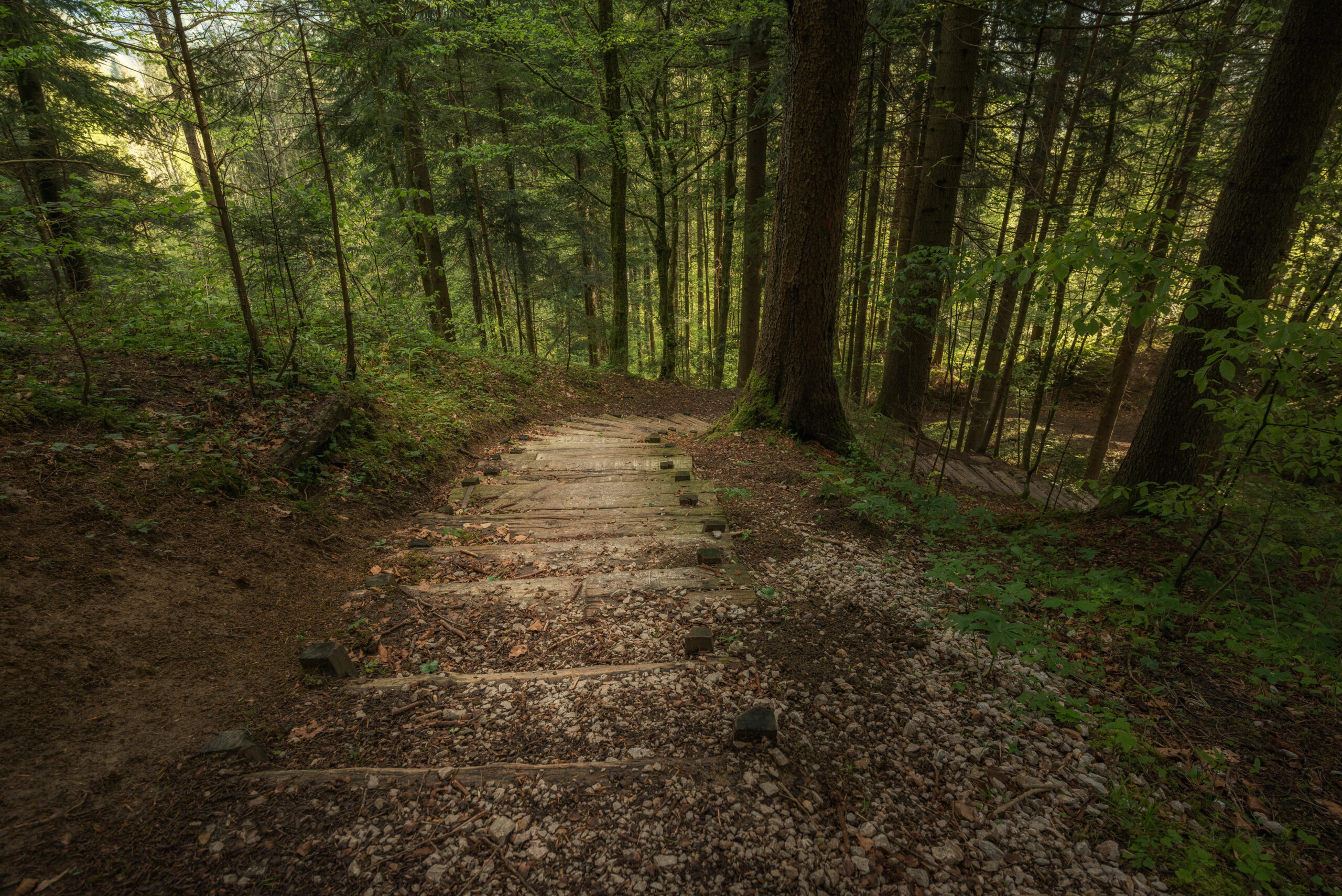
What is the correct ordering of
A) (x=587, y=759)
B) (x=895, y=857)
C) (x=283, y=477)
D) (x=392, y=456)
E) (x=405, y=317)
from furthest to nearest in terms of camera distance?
(x=405, y=317) → (x=392, y=456) → (x=283, y=477) → (x=587, y=759) → (x=895, y=857)

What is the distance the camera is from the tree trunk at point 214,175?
4148 mm

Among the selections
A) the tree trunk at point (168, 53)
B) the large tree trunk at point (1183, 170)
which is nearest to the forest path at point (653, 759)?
the large tree trunk at point (1183, 170)

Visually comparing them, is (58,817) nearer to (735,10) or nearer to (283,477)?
(283,477)

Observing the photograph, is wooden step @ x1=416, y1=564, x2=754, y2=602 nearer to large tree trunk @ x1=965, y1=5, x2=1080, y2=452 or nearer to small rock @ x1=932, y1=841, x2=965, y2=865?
small rock @ x1=932, y1=841, x2=965, y2=865

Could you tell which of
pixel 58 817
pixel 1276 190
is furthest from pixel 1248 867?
pixel 1276 190

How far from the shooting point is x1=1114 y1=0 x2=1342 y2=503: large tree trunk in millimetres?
3479

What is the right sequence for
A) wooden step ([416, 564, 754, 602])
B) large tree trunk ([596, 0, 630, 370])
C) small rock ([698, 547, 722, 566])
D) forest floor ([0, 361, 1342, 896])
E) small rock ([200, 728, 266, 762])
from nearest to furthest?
forest floor ([0, 361, 1342, 896]) < small rock ([200, 728, 266, 762]) < wooden step ([416, 564, 754, 602]) < small rock ([698, 547, 722, 566]) < large tree trunk ([596, 0, 630, 370])

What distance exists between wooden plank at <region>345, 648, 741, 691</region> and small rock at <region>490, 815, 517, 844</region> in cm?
74

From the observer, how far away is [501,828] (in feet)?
→ 6.23

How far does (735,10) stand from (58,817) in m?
12.1

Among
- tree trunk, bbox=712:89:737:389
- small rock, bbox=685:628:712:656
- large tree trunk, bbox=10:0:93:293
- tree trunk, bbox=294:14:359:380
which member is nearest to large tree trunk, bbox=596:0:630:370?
tree trunk, bbox=712:89:737:389

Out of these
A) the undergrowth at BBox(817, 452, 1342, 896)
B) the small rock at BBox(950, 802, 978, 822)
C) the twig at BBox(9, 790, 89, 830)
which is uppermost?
the twig at BBox(9, 790, 89, 830)

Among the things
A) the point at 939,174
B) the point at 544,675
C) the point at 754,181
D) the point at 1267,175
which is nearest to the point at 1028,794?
the point at 544,675

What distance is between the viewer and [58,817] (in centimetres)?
172
